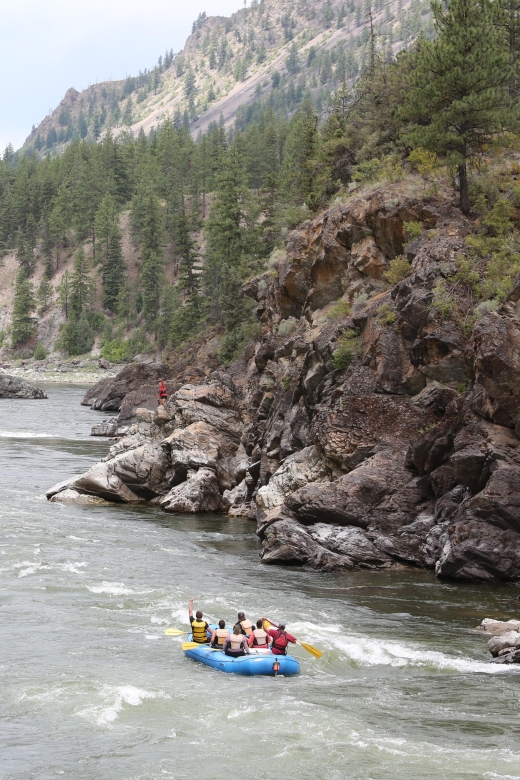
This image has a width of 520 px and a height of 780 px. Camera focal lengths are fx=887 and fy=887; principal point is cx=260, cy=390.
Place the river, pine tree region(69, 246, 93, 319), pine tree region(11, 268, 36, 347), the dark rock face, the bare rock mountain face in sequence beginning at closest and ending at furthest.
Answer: the river → the bare rock mountain face → the dark rock face → pine tree region(69, 246, 93, 319) → pine tree region(11, 268, 36, 347)

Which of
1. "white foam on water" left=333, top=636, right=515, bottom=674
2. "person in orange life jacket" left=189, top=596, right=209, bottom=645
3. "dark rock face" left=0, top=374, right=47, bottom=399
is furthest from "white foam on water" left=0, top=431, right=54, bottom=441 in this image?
"white foam on water" left=333, top=636, right=515, bottom=674

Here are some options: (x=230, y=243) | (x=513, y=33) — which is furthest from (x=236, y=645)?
(x=230, y=243)

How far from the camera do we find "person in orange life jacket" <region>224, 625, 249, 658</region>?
17406 millimetres

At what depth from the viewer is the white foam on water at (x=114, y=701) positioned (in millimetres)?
14289

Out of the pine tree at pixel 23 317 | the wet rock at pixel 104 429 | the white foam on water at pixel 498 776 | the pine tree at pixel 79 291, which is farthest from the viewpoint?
the pine tree at pixel 23 317

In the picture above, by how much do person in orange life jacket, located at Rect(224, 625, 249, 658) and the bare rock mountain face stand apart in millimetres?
6944

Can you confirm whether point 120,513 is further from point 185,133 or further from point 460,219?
point 185,133

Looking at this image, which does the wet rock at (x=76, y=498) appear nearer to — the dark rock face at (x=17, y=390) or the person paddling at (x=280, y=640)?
the person paddling at (x=280, y=640)

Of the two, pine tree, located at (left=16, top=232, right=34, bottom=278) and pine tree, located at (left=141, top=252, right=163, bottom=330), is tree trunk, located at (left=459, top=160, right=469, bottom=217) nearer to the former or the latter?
pine tree, located at (left=141, top=252, right=163, bottom=330)

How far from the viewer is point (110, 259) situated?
364ft

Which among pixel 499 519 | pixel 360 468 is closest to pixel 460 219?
pixel 360 468

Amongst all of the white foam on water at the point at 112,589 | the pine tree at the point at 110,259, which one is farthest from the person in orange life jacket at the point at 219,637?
the pine tree at the point at 110,259

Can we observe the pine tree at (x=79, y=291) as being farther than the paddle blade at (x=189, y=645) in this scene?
Yes

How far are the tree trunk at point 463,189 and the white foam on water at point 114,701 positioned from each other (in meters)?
22.7
